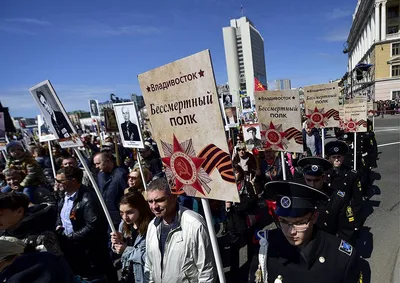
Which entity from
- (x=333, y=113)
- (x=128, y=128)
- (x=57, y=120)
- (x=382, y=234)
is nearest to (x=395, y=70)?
(x=333, y=113)

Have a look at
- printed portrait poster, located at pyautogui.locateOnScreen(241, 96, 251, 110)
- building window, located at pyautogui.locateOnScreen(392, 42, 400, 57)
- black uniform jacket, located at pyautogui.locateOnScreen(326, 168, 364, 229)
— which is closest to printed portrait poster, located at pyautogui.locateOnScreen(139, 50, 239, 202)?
black uniform jacket, located at pyautogui.locateOnScreen(326, 168, 364, 229)

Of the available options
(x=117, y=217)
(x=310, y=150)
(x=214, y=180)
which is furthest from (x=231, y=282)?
(x=310, y=150)

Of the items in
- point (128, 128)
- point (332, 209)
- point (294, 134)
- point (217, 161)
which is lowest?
point (332, 209)

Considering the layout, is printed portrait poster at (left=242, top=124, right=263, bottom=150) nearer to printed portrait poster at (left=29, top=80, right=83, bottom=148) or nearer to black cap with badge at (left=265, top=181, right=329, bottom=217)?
printed portrait poster at (left=29, top=80, right=83, bottom=148)

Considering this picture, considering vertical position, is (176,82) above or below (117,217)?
above

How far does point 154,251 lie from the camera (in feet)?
8.02

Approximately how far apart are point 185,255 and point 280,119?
245 cm

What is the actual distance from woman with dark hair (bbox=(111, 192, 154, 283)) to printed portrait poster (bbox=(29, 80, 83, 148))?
2.98 ft

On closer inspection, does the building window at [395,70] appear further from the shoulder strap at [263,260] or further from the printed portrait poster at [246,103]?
the shoulder strap at [263,260]

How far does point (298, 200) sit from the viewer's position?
1837 millimetres

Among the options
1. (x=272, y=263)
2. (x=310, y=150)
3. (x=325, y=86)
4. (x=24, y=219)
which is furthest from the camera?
(x=310, y=150)

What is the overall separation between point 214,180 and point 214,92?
0.63 m

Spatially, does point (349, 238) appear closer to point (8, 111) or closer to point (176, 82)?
point (176, 82)

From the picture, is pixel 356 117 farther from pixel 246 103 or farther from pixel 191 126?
pixel 246 103
